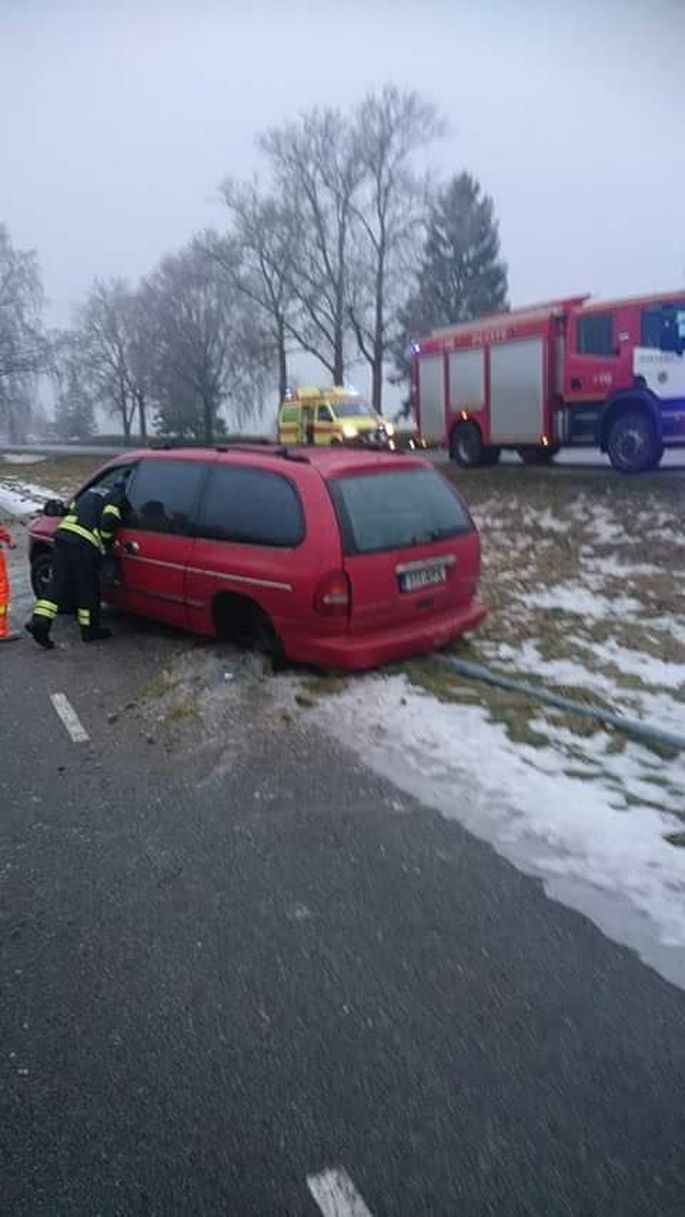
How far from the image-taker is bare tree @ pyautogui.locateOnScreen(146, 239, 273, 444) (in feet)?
176

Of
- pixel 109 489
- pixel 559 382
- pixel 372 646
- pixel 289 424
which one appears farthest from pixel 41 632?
pixel 289 424

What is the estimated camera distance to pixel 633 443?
1415cm

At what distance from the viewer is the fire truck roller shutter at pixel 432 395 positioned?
61.3 ft

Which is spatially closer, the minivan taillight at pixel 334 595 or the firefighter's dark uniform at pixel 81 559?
the minivan taillight at pixel 334 595

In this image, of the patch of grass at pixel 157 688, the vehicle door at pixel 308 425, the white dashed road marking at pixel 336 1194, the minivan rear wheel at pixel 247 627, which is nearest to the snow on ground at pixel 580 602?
the minivan rear wheel at pixel 247 627

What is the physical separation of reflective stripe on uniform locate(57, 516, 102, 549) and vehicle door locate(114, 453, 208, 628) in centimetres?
20

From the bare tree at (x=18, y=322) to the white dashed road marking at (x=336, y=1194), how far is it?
52.6 metres

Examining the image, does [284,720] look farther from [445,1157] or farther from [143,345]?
[143,345]

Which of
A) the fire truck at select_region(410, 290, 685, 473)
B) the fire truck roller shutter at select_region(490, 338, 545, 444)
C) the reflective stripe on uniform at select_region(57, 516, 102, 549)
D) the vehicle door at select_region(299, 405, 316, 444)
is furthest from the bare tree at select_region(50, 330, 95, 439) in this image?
the reflective stripe on uniform at select_region(57, 516, 102, 549)

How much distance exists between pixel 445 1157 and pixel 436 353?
17.6m

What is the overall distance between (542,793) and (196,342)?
54.0 meters

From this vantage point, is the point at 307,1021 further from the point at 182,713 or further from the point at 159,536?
the point at 159,536

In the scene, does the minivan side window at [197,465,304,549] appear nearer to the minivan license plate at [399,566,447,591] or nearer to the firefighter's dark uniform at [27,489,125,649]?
the minivan license plate at [399,566,447,591]

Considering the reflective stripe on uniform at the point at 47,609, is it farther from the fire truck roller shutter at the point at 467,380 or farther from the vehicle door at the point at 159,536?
the fire truck roller shutter at the point at 467,380
